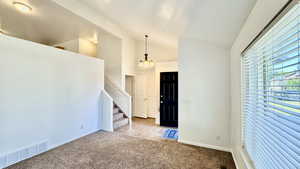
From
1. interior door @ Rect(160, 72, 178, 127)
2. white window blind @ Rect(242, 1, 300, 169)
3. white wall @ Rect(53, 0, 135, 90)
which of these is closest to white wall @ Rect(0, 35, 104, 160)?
white wall @ Rect(53, 0, 135, 90)

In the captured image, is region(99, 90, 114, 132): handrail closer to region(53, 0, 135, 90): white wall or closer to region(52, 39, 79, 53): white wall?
region(53, 0, 135, 90): white wall

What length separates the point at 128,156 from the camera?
9.22 ft

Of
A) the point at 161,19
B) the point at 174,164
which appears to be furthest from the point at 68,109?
the point at 161,19

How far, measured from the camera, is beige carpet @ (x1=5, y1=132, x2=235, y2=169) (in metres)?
2.47

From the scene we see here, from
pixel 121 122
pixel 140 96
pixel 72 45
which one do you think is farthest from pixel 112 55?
pixel 121 122

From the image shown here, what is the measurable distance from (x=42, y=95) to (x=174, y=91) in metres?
3.93

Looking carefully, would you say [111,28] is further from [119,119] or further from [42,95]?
[119,119]

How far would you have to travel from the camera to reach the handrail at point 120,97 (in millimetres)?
5219

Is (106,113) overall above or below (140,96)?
below

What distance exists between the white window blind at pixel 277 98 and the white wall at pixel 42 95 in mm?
3904

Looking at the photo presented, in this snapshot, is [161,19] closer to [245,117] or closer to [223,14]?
[223,14]

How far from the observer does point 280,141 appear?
3.35ft

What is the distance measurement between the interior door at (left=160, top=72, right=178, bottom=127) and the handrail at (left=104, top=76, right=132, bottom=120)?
1282 mm

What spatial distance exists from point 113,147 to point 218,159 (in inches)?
90.8
